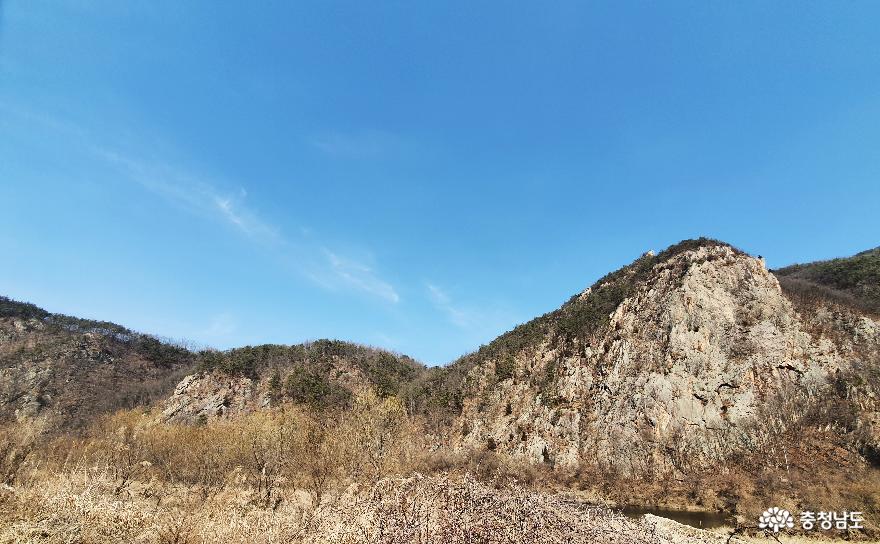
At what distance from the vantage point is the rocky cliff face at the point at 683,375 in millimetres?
31797

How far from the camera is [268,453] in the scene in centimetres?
2895

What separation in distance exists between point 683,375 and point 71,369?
275 feet

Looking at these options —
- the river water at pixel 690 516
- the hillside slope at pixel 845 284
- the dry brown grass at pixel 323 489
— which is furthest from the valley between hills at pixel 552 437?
the river water at pixel 690 516

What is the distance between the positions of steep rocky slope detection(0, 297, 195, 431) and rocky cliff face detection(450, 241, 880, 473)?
5333cm

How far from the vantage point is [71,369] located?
70438mm

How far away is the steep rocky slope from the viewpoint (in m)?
62.1

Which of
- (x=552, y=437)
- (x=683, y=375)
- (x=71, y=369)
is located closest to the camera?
(x=683, y=375)

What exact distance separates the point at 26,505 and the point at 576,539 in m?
10.6

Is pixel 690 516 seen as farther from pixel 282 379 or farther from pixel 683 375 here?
pixel 282 379

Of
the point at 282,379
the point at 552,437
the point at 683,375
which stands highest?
the point at 282,379

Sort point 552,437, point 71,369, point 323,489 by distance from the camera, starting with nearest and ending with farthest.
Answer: point 323,489 → point 552,437 → point 71,369

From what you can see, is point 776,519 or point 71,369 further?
point 71,369

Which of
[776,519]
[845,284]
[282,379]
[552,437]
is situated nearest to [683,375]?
[552,437]

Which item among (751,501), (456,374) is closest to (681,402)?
(751,501)
